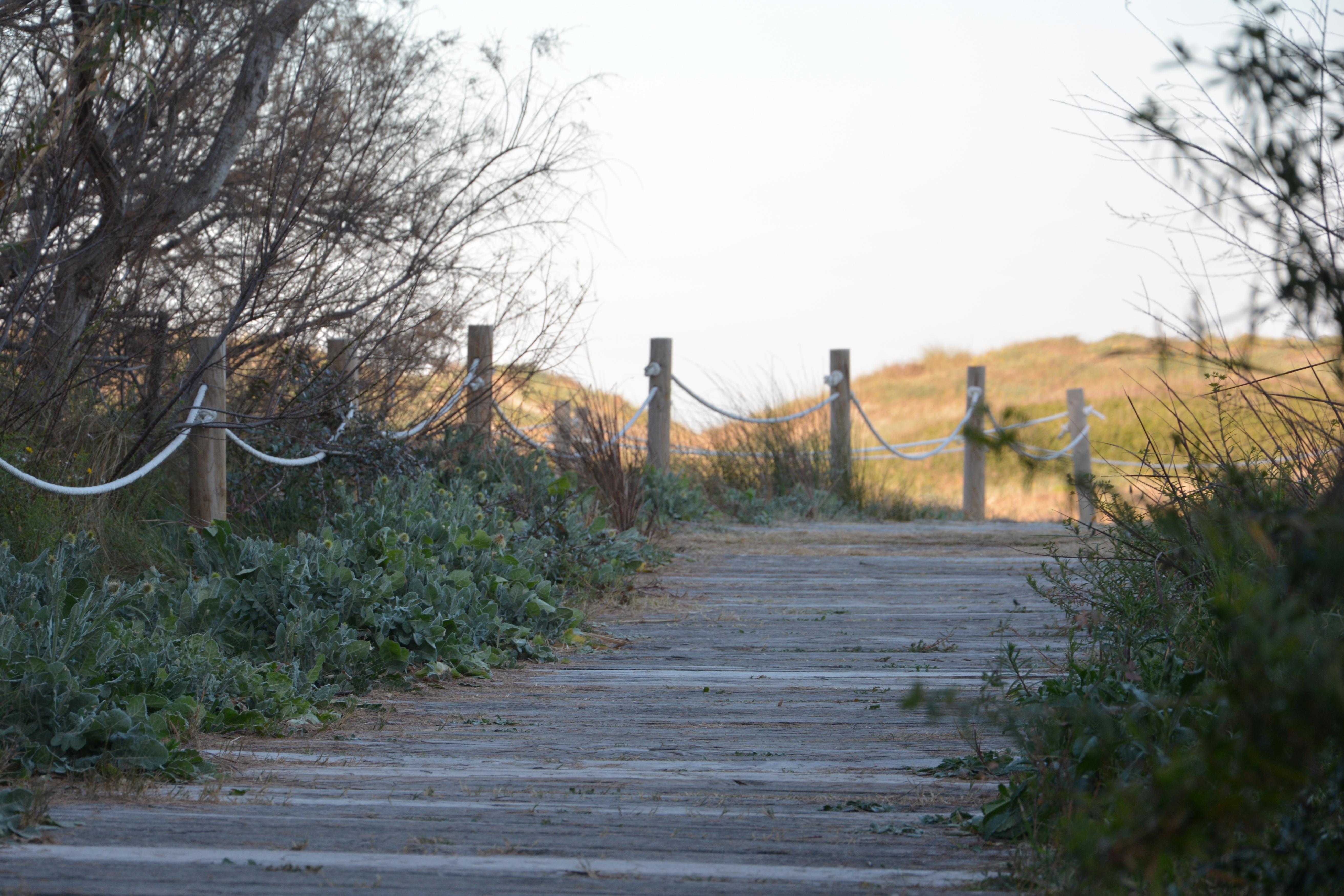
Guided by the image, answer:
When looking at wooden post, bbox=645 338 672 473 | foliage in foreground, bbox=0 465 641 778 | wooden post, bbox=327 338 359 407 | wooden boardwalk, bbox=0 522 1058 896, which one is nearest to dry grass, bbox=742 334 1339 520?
wooden boardwalk, bbox=0 522 1058 896

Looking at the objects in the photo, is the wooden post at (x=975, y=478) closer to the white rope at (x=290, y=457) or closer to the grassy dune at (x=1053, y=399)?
the grassy dune at (x=1053, y=399)

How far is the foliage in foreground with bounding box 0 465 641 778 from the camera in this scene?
7.25ft

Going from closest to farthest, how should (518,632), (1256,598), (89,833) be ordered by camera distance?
1. (1256,598)
2. (89,833)
3. (518,632)

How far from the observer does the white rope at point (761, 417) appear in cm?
845

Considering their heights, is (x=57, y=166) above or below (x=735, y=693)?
above

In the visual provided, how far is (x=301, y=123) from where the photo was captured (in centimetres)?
623

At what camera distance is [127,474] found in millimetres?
4242

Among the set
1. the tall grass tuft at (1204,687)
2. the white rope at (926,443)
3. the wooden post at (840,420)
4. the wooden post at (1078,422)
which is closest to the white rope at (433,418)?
the tall grass tuft at (1204,687)

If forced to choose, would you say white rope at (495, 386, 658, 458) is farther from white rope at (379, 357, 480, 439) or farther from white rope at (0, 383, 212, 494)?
white rope at (0, 383, 212, 494)

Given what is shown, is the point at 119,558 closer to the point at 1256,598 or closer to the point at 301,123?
the point at 301,123

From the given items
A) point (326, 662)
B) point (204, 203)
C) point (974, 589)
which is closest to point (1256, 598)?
point (326, 662)

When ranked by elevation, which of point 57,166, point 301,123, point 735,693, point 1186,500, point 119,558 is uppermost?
point 301,123

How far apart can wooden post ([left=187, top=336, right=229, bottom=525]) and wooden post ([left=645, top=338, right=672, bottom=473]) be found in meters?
4.08

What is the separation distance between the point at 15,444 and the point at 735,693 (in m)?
2.70
